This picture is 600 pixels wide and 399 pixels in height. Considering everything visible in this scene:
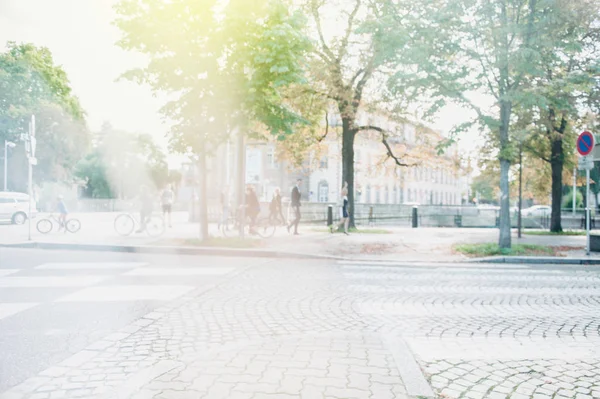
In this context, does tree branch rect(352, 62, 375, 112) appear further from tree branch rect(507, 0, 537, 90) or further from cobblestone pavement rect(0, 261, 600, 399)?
cobblestone pavement rect(0, 261, 600, 399)

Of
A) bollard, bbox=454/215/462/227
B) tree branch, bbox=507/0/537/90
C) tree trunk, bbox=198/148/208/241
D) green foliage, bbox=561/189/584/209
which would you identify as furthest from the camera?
green foliage, bbox=561/189/584/209

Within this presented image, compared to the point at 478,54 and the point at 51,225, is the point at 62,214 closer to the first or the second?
the point at 51,225

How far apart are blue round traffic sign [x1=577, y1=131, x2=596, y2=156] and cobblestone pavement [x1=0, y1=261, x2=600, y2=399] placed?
7.08 m

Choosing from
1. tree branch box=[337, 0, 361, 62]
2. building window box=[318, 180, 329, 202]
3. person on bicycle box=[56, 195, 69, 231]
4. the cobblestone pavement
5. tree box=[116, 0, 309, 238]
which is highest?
tree branch box=[337, 0, 361, 62]

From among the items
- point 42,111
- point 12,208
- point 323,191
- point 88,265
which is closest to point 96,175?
point 42,111

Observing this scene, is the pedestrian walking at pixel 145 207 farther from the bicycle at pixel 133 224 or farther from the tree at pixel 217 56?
the tree at pixel 217 56

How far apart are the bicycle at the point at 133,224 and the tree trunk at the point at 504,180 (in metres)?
11.2

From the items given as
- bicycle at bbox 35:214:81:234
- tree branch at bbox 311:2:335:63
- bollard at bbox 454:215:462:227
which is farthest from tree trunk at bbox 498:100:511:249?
bollard at bbox 454:215:462:227

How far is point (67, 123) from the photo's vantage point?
49875 mm

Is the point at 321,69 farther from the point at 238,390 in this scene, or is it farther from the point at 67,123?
the point at 67,123

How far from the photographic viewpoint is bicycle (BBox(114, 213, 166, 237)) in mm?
18903

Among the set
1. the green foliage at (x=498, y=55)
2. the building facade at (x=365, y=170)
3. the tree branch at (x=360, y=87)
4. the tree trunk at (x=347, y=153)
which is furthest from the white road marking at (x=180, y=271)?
the tree branch at (x=360, y=87)

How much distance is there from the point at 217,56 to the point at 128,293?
9.09 meters

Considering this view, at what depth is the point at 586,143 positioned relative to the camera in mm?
14680
